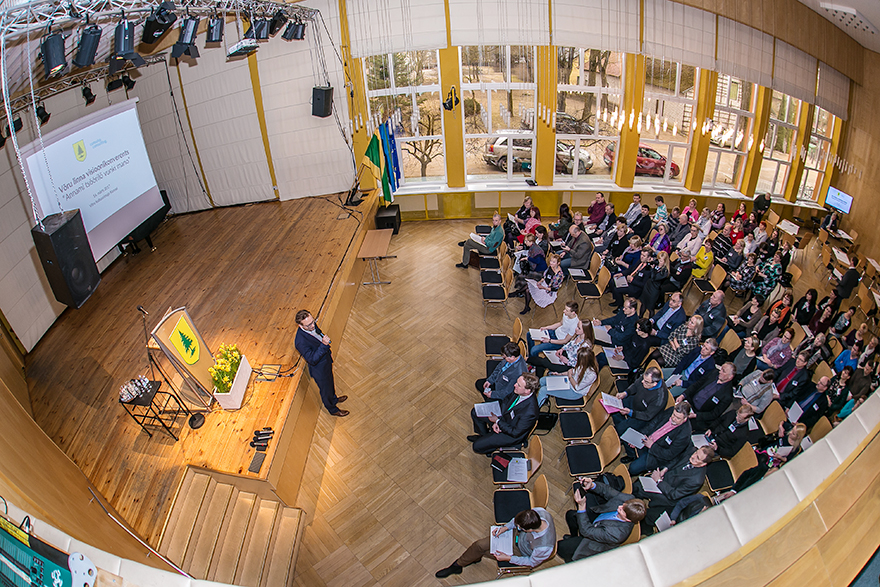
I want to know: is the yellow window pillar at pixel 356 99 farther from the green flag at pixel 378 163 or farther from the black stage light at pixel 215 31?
the black stage light at pixel 215 31

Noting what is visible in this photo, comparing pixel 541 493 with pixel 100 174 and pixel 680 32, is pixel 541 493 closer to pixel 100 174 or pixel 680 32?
pixel 100 174

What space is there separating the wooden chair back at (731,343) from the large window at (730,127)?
18.7 feet

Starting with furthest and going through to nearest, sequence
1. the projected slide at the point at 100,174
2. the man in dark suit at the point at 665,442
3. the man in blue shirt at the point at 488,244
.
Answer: the man in blue shirt at the point at 488,244
the projected slide at the point at 100,174
the man in dark suit at the point at 665,442

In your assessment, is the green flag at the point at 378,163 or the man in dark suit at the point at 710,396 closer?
the man in dark suit at the point at 710,396

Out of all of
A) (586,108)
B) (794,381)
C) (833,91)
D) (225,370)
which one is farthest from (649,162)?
(225,370)

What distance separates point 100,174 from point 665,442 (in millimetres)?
8630

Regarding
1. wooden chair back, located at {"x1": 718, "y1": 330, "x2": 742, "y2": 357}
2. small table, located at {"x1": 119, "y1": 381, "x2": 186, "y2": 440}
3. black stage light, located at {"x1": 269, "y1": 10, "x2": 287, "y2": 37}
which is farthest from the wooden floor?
black stage light, located at {"x1": 269, "y1": 10, "x2": 287, "y2": 37}

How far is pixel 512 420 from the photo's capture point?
4996 mm

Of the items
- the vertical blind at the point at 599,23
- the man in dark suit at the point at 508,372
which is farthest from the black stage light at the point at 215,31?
the vertical blind at the point at 599,23

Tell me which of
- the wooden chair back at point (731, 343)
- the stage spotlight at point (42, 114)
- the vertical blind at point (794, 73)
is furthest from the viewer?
the vertical blind at point (794, 73)

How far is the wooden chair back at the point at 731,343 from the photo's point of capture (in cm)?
590

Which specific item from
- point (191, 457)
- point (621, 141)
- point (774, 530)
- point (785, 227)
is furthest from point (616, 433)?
point (621, 141)

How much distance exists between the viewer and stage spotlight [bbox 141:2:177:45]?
4.71m

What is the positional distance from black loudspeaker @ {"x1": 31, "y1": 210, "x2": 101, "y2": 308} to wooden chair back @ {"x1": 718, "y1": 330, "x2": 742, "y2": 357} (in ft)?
23.0
